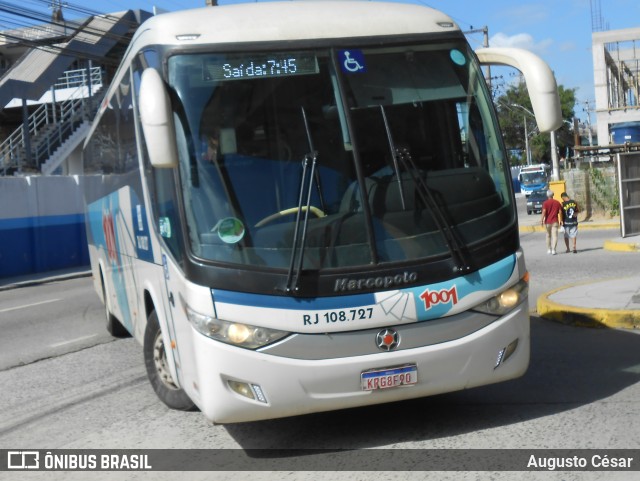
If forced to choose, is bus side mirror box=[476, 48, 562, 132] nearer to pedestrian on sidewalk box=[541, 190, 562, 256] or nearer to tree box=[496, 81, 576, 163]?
pedestrian on sidewalk box=[541, 190, 562, 256]

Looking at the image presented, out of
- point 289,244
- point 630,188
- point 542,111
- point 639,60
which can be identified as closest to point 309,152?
point 289,244

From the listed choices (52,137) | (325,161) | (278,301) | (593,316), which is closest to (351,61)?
(325,161)

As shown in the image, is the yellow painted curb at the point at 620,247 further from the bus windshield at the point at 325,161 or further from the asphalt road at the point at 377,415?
the bus windshield at the point at 325,161

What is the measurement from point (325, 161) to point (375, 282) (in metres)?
0.90

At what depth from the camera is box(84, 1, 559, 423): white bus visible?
5.64 m

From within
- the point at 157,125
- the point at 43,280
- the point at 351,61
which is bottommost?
the point at 43,280

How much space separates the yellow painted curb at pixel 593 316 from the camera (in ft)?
32.5

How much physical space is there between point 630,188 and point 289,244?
58.7 feet

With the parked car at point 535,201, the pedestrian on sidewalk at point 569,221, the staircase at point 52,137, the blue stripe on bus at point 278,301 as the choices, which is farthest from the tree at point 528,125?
the blue stripe on bus at point 278,301

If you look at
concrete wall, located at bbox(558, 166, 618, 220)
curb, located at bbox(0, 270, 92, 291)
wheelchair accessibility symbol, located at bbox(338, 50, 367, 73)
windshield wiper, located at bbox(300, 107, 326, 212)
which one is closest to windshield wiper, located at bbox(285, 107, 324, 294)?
windshield wiper, located at bbox(300, 107, 326, 212)

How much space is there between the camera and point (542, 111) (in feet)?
20.6

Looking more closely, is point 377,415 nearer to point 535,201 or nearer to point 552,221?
point 552,221

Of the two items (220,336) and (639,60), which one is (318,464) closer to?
(220,336)

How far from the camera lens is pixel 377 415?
680 centimetres
